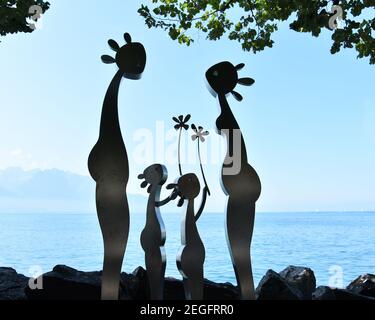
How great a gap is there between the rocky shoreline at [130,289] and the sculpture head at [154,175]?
1.39 meters

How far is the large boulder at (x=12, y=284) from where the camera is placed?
18.3 feet

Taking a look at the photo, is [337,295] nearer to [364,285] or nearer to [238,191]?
[364,285]

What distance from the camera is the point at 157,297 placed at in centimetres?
470

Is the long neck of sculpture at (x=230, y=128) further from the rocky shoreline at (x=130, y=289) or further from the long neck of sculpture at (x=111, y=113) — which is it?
the rocky shoreline at (x=130, y=289)

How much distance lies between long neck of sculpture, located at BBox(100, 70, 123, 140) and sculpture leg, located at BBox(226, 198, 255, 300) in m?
1.21

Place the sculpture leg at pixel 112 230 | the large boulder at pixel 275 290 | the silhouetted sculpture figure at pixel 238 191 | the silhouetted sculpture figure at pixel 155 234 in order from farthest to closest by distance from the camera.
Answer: the large boulder at pixel 275 290 → the silhouetted sculpture figure at pixel 155 234 → the silhouetted sculpture figure at pixel 238 191 → the sculpture leg at pixel 112 230

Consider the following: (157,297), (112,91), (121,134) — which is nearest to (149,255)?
(157,297)

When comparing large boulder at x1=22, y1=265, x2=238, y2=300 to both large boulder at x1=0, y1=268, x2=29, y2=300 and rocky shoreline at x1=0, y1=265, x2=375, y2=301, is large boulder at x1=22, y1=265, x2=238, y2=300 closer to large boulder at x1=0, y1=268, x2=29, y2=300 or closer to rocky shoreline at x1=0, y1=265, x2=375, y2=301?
rocky shoreline at x1=0, y1=265, x2=375, y2=301

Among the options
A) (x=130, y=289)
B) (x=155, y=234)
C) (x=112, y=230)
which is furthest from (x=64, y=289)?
(x=112, y=230)

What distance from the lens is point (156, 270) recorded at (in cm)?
464

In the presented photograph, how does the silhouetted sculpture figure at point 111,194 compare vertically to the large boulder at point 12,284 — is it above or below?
above

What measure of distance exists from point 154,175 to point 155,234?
1.87ft

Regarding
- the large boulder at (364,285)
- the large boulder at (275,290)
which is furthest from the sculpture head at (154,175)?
the large boulder at (364,285)
